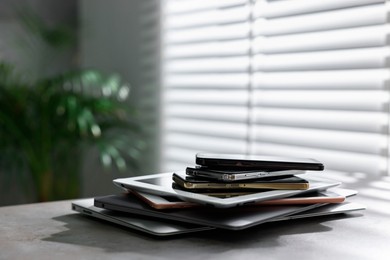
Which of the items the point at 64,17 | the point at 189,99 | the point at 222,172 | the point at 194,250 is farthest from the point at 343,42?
the point at 64,17

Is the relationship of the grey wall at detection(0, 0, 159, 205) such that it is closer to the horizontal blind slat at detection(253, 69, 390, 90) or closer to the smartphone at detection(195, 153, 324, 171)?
the horizontal blind slat at detection(253, 69, 390, 90)

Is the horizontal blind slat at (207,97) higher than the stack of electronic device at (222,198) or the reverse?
higher

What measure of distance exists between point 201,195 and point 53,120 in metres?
1.41

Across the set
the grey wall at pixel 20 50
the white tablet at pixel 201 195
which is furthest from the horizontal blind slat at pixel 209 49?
the white tablet at pixel 201 195

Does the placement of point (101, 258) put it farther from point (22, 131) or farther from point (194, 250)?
point (22, 131)

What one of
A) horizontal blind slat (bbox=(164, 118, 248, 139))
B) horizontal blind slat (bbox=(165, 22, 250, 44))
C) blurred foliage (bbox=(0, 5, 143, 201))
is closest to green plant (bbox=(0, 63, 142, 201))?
blurred foliage (bbox=(0, 5, 143, 201))

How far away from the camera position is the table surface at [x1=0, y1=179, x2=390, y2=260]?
2.21ft

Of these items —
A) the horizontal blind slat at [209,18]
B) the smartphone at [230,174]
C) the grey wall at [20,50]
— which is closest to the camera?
the smartphone at [230,174]

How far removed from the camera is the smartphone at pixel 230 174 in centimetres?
79

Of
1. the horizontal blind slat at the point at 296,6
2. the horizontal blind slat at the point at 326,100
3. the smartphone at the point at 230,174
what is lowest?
the smartphone at the point at 230,174

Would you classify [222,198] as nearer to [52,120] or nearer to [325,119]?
[325,119]

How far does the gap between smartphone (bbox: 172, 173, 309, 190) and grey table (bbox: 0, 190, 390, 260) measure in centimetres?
5

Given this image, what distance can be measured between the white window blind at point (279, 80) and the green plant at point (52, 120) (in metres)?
0.20

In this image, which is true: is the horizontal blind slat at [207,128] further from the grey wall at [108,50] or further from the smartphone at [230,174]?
the smartphone at [230,174]
